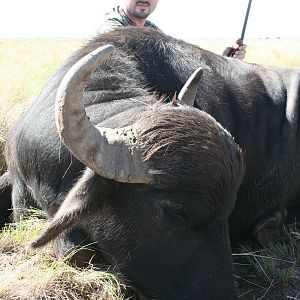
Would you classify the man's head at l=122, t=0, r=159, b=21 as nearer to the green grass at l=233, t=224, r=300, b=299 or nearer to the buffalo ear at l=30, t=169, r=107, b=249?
the green grass at l=233, t=224, r=300, b=299

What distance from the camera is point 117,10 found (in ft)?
28.2

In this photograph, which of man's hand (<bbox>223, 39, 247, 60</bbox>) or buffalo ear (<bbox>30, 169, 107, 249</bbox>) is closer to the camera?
buffalo ear (<bbox>30, 169, 107, 249</bbox>)

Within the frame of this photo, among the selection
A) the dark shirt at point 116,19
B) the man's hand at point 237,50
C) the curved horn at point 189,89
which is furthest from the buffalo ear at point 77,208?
the man's hand at point 237,50

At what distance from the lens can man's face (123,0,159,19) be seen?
8.24 metres

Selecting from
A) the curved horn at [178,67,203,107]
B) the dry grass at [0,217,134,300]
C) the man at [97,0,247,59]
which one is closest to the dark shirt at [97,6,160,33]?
the man at [97,0,247,59]

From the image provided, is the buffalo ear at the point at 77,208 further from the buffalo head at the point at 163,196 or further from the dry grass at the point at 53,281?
the dry grass at the point at 53,281

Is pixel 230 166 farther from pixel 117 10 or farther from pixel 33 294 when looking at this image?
pixel 117 10

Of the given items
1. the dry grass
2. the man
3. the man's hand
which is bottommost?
the dry grass

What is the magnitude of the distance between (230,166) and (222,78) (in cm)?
223

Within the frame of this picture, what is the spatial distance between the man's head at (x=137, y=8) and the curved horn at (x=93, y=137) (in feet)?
17.0

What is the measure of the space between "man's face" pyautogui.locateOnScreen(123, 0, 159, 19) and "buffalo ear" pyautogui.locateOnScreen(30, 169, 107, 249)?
5226 millimetres

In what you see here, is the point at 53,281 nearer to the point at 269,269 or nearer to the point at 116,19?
the point at 269,269

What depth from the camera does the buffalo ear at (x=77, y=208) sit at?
344 centimetres

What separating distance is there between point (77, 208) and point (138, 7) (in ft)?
17.8
